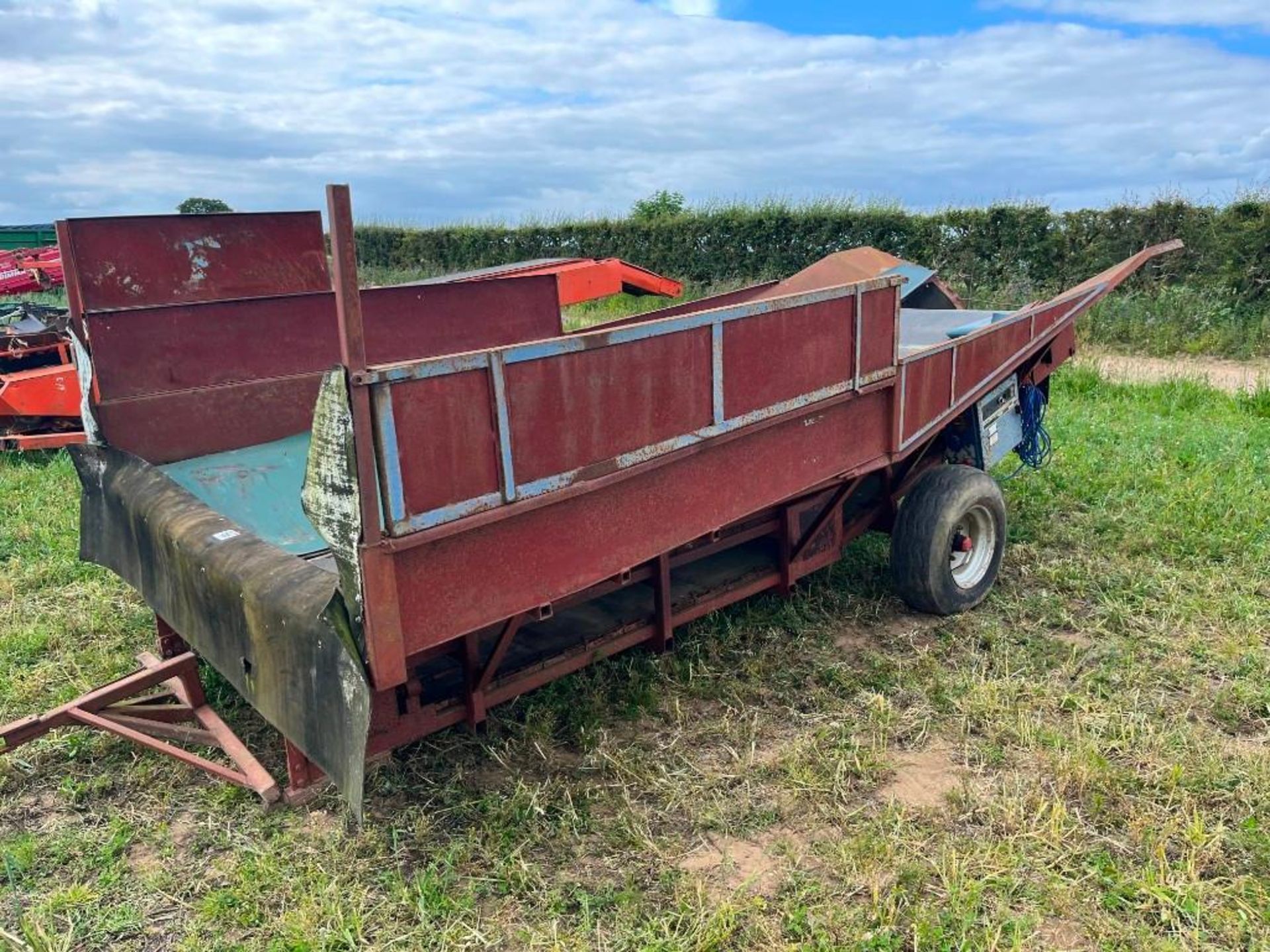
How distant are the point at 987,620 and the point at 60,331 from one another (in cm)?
748

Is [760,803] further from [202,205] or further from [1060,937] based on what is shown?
[202,205]

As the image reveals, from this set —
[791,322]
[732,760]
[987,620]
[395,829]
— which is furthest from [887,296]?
[395,829]

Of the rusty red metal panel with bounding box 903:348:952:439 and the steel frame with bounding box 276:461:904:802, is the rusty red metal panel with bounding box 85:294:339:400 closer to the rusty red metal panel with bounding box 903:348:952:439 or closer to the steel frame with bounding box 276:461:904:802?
the steel frame with bounding box 276:461:904:802

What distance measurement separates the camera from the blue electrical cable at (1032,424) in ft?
16.8

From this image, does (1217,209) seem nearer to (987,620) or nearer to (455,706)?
(987,620)

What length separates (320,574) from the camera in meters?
2.58

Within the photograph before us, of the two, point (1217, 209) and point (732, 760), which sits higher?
point (1217, 209)

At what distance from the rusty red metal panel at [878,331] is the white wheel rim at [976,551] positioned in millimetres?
1063

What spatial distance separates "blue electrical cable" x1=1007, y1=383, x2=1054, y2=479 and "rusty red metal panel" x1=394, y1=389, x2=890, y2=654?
180 cm

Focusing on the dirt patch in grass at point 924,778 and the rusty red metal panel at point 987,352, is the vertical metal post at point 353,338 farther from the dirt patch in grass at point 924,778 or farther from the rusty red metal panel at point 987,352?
the rusty red metal panel at point 987,352

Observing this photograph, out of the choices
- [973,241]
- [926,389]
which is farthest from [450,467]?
[973,241]

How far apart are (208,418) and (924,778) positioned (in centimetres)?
303

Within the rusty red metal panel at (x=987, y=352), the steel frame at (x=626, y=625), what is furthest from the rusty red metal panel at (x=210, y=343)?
the rusty red metal panel at (x=987, y=352)

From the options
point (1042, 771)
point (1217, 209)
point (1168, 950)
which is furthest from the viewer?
point (1217, 209)
